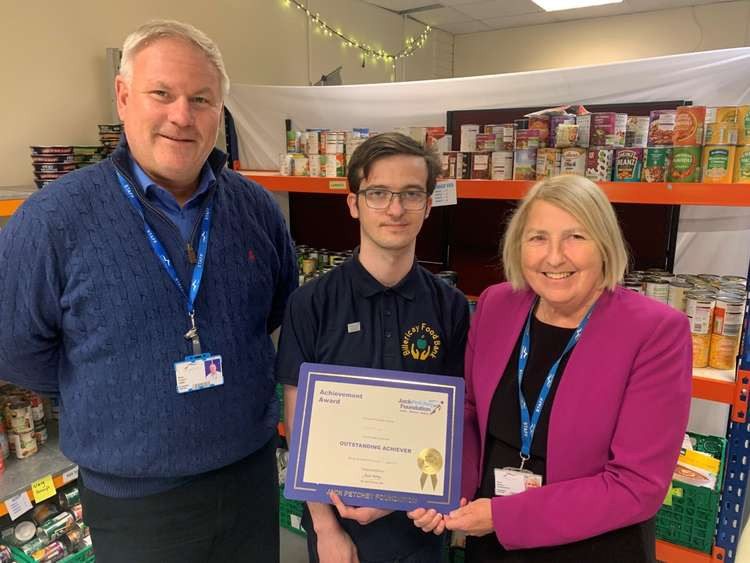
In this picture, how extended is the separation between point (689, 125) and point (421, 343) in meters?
1.18

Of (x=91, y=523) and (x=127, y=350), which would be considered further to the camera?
(x=91, y=523)

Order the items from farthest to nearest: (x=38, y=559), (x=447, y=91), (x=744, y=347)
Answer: (x=447, y=91) < (x=38, y=559) < (x=744, y=347)

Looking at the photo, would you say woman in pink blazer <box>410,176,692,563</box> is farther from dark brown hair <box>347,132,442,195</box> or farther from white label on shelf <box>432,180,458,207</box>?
→ white label on shelf <box>432,180,458,207</box>

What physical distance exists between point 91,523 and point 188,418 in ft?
1.41

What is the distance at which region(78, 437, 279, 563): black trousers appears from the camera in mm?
1435

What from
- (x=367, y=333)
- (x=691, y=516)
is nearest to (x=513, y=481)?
(x=367, y=333)

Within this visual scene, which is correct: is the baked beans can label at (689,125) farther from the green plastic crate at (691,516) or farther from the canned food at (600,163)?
the green plastic crate at (691,516)

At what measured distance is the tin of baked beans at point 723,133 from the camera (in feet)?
5.48

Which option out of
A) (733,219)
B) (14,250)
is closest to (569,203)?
(14,250)

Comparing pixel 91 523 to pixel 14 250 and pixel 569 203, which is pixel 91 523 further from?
pixel 569 203

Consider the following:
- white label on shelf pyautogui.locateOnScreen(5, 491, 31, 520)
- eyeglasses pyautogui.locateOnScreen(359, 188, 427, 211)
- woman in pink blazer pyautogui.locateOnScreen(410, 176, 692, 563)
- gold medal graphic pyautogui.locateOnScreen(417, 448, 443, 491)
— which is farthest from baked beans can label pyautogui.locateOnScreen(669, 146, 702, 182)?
white label on shelf pyautogui.locateOnScreen(5, 491, 31, 520)

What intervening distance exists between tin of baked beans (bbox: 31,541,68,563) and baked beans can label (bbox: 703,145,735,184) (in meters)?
2.99

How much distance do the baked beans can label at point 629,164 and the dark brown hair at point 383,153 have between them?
2.65 feet

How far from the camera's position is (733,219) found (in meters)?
2.48
